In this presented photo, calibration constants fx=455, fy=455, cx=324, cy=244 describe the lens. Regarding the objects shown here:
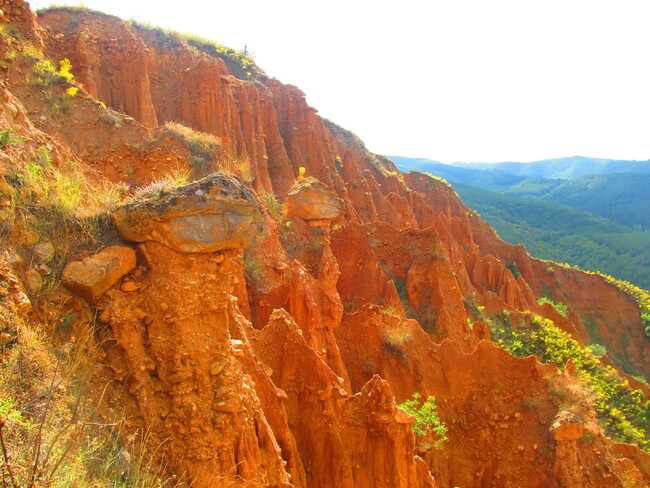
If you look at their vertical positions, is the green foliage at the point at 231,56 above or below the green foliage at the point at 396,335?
above

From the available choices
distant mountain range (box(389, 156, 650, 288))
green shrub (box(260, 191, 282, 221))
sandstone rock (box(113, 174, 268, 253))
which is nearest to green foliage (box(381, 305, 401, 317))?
green shrub (box(260, 191, 282, 221))

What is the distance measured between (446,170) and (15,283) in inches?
6195

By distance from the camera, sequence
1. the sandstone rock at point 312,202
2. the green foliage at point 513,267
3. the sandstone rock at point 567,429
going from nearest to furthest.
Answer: the sandstone rock at point 567,429
the sandstone rock at point 312,202
the green foliage at point 513,267

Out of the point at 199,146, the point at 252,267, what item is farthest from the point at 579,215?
the point at 199,146

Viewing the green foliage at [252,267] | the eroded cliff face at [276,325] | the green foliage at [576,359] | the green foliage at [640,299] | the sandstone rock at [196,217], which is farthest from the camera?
the green foliage at [640,299]

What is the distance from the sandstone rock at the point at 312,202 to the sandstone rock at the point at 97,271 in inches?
488

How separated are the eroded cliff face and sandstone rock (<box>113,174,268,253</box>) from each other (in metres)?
0.02

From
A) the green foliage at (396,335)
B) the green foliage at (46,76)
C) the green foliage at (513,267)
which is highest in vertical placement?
the green foliage at (46,76)

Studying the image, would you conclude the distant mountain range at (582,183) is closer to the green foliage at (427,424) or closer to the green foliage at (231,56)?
the green foliage at (231,56)

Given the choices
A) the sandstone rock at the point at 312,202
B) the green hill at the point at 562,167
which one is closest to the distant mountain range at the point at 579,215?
the green hill at the point at 562,167

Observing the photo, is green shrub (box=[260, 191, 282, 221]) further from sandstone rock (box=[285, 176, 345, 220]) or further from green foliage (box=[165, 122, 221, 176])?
green foliage (box=[165, 122, 221, 176])

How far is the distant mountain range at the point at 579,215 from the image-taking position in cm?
5950

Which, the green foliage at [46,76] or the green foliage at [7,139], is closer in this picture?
the green foliage at [7,139]

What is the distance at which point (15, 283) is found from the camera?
152 inches
